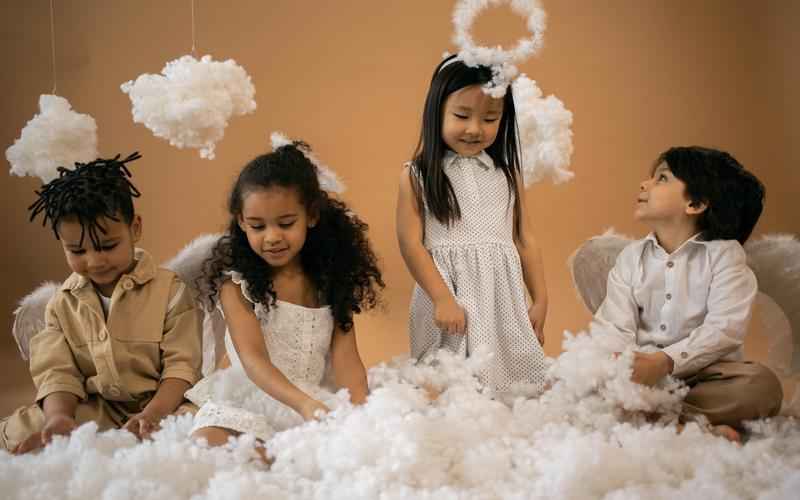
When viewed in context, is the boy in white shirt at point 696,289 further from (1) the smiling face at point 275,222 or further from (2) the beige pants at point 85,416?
(2) the beige pants at point 85,416

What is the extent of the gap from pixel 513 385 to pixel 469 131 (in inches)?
20.5

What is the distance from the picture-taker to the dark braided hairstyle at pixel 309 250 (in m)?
1.75

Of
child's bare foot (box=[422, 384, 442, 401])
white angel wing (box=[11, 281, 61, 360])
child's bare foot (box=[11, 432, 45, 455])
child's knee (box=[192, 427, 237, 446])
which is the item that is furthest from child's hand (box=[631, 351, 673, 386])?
white angel wing (box=[11, 281, 61, 360])

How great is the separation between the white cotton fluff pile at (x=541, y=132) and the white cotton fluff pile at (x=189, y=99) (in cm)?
61

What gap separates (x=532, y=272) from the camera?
198 centimetres

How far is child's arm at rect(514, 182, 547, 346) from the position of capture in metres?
1.94

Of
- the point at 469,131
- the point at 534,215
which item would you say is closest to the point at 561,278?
the point at 534,215

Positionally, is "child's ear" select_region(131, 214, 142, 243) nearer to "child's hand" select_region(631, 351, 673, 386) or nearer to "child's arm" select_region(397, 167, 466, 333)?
"child's arm" select_region(397, 167, 466, 333)

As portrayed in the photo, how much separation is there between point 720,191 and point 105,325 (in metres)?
1.26

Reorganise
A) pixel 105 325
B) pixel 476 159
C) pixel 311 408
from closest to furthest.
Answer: pixel 311 408 < pixel 105 325 < pixel 476 159

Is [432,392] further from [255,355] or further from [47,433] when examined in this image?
[47,433]

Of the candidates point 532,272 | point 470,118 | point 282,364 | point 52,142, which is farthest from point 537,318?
point 52,142

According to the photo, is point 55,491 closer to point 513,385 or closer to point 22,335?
point 22,335

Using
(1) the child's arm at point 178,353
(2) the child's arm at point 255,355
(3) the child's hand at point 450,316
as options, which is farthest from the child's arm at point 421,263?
(1) the child's arm at point 178,353
